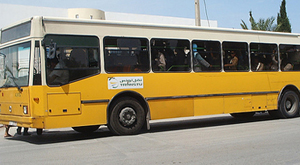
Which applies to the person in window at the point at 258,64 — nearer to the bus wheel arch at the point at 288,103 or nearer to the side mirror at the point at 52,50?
the bus wheel arch at the point at 288,103

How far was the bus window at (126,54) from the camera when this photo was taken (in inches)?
347

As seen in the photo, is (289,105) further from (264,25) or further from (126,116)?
(264,25)

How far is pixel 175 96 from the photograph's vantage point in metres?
9.75

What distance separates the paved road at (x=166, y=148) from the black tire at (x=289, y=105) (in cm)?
237

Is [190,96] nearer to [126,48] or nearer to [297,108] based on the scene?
[126,48]

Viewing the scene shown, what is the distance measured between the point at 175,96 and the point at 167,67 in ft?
2.89

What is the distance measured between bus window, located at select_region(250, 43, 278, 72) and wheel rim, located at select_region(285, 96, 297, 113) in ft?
4.28

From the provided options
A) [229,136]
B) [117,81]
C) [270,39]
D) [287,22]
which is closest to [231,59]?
[270,39]

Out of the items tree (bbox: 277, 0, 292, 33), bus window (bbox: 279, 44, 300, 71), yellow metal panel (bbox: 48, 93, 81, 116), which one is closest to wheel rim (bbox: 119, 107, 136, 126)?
yellow metal panel (bbox: 48, 93, 81, 116)

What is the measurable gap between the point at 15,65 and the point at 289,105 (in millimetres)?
9538

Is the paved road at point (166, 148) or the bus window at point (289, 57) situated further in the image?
the bus window at point (289, 57)

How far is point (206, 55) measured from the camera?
34.2 feet

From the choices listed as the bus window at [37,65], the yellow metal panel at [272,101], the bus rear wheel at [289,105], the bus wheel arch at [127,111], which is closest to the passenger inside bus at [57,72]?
the bus window at [37,65]

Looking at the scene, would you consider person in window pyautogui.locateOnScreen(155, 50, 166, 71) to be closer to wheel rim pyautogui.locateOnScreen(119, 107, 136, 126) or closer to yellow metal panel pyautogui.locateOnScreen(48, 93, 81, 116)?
wheel rim pyautogui.locateOnScreen(119, 107, 136, 126)
